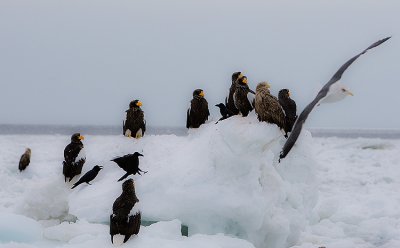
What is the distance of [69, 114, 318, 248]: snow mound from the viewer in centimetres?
723

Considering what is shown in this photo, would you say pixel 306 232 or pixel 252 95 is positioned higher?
pixel 252 95

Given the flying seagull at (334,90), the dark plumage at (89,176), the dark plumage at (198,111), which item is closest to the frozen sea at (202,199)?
the dark plumage at (89,176)

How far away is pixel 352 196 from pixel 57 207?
8.59 metres

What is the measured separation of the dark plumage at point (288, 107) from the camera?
7188 mm

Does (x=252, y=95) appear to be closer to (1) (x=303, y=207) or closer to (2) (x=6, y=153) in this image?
(1) (x=303, y=207)

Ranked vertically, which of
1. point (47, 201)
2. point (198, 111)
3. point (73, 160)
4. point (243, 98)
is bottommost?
point (47, 201)

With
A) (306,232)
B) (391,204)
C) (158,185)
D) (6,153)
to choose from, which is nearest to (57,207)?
(158,185)

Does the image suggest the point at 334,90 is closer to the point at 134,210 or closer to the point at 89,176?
the point at 134,210

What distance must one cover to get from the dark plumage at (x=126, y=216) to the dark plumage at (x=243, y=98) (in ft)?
7.16

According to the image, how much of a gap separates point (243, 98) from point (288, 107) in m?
0.67

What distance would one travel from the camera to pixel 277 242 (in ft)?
25.9

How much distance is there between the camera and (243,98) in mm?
7676

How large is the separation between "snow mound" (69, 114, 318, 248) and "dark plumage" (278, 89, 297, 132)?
0.18 metres

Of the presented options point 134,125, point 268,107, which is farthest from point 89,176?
point 268,107
